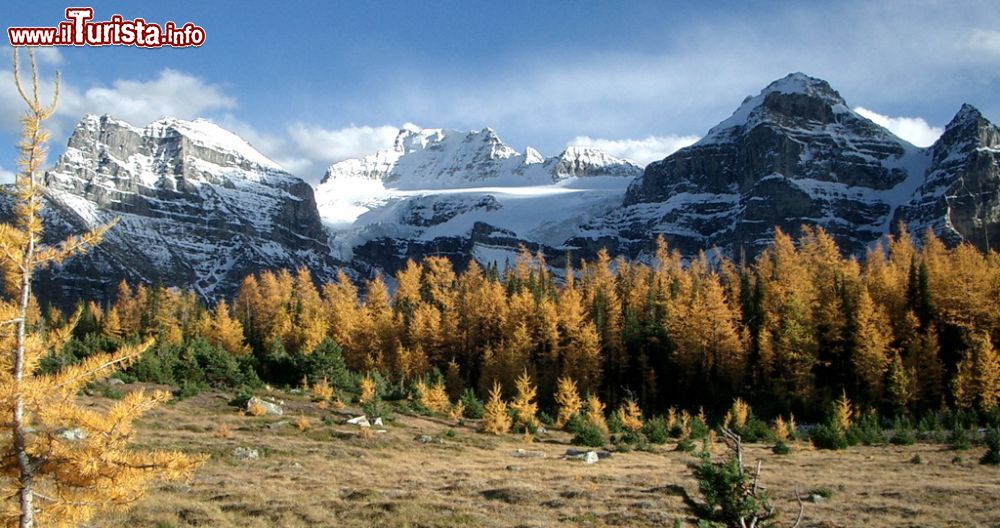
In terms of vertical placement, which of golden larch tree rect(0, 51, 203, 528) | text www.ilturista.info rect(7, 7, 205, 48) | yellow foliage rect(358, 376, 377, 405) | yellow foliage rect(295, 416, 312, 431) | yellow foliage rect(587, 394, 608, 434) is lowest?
yellow foliage rect(587, 394, 608, 434)

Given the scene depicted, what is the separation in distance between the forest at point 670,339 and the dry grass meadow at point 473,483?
15852 millimetres

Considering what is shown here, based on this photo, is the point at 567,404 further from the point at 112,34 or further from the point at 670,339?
the point at 112,34

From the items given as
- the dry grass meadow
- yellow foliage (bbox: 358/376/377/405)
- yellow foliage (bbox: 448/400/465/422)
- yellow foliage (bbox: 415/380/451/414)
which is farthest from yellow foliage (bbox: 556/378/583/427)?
yellow foliage (bbox: 358/376/377/405)

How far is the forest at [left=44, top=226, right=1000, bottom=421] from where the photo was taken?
57406 millimetres

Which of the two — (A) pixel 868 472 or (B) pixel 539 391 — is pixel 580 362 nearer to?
(B) pixel 539 391

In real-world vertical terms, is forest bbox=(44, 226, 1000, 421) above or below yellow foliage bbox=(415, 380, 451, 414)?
above

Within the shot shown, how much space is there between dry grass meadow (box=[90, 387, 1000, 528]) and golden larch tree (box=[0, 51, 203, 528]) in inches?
339

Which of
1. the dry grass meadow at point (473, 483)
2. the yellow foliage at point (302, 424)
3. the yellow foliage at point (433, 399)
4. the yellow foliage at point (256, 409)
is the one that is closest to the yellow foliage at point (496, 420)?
the dry grass meadow at point (473, 483)

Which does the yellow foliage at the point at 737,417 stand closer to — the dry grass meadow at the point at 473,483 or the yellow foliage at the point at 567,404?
the dry grass meadow at the point at 473,483

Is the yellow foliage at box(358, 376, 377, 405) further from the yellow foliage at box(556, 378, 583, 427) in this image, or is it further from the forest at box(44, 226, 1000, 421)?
the yellow foliage at box(556, 378, 583, 427)

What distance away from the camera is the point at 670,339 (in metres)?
68.8

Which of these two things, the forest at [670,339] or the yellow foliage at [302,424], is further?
the forest at [670,339]

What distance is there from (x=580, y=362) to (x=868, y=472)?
36745 millimetres

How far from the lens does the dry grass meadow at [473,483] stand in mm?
20828
